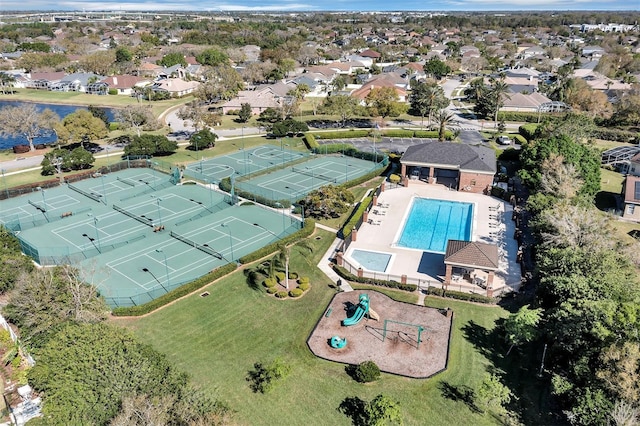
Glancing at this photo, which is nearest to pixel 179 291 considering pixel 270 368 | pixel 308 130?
pixel 270 368

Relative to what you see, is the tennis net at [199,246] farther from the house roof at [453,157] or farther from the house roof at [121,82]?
the house roof at [121,82]

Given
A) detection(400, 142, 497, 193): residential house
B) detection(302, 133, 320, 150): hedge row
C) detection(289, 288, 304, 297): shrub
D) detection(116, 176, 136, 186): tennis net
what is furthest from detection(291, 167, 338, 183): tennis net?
detection(289, 288, 304, 297): shrub

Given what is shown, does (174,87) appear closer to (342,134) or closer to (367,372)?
(342,134)

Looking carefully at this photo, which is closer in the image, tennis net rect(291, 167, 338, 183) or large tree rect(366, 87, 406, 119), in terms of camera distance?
tennis net rect(291, 167, 338, 183)

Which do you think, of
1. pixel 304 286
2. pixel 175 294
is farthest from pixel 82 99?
pixel 304 286

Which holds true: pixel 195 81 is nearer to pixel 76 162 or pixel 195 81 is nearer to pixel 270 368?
pixel 76 162

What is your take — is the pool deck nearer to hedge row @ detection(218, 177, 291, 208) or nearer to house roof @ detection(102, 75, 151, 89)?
hedge row @ detection(218, 177, 291, 208)
